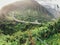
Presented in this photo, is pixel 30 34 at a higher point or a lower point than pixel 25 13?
lower

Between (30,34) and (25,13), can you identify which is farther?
(25,13)

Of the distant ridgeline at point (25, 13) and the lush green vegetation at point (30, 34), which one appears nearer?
the lush green vegetation at point (30, 34)

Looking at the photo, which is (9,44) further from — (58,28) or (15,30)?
(58,28)

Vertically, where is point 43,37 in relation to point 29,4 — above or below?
below

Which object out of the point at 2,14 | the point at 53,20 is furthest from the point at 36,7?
the point at 2,14
